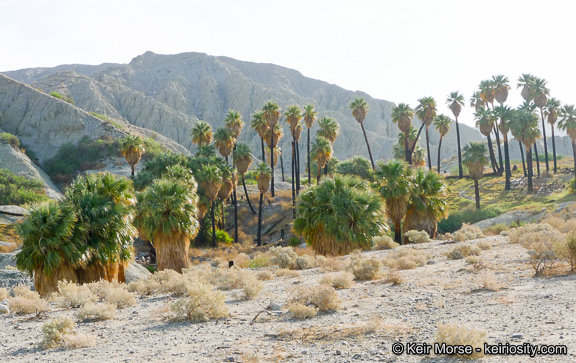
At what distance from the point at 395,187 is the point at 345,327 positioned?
90.1 feet

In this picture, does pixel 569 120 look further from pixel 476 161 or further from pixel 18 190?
pixel 18 190

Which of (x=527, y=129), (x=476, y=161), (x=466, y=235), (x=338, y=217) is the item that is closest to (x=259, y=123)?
(x=476, y=161)

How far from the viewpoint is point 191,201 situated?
28797mm

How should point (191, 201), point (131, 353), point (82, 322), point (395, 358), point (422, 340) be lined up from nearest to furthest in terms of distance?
point (395, 358)
point (422, 340)
point (131, 353)
point (82, 322)
point (191, 201)

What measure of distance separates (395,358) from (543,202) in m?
55.7

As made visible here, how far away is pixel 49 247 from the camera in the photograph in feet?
63.7

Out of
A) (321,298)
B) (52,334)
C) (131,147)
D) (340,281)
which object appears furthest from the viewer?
(131,147)

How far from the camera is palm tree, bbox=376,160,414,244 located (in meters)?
34.5

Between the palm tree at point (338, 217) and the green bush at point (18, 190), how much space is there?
142ft

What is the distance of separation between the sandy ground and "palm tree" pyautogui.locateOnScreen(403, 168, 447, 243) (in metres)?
24.1

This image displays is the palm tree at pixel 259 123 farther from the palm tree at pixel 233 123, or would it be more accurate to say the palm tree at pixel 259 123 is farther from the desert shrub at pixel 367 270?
the desert shrub at pixel 367 270

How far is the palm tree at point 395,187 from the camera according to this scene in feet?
113

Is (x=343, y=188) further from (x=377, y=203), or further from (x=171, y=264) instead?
(x=171, y=264)

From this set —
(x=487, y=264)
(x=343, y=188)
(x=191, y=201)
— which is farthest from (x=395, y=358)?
(x=191, y=201)
